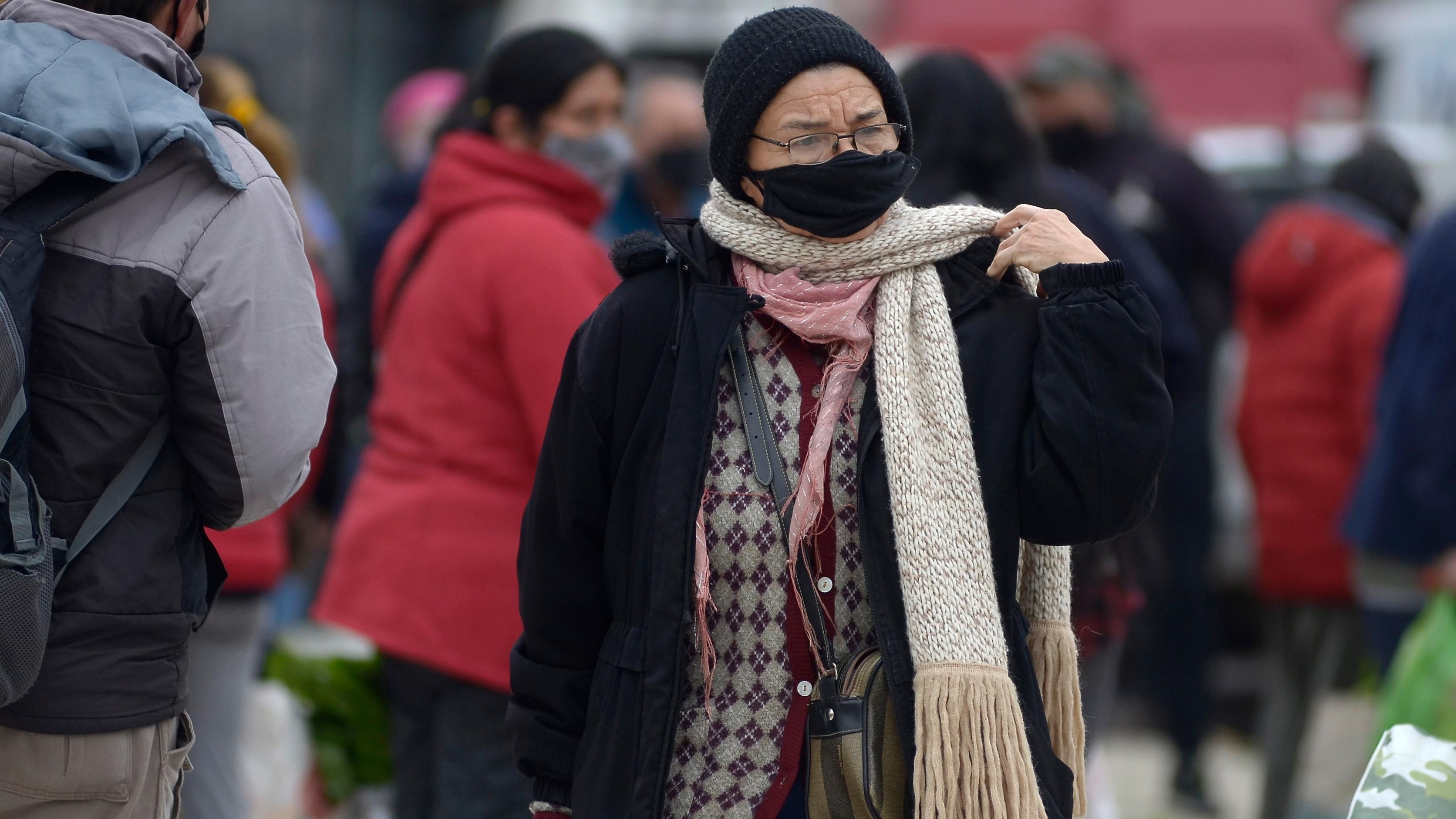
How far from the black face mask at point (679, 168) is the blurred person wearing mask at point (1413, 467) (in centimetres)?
240

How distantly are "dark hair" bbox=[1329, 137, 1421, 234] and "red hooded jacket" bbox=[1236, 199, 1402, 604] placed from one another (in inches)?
3.3

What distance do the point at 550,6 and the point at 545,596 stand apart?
949cm

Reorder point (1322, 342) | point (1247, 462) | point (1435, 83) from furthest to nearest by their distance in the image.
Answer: point (1435, 83)
point (1247, 462)
point (1322, 342)

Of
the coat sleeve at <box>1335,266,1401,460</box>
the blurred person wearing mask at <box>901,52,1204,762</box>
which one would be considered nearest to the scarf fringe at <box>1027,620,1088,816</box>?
the blurred person wearing mask at <box>901,52,1204,762</box>

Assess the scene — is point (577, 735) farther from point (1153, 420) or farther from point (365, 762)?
point (365, 762)

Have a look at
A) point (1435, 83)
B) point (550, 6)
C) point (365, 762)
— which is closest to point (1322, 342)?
point (365, 762)

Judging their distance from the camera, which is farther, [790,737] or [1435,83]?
[1435,83]

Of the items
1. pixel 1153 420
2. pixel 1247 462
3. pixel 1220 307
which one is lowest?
pixel 1247 462

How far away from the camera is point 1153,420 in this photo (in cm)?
220

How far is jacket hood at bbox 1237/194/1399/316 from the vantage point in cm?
540

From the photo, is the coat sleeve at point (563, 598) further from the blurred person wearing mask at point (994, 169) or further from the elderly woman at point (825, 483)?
the blurred person wearing mask at point (994, 169)

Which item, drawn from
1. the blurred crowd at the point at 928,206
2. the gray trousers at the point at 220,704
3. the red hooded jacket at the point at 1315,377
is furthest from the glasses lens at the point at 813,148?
the red hooded jacket at the point at 1315,377

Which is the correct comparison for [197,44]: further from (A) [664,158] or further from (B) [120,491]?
(A) [664,158]

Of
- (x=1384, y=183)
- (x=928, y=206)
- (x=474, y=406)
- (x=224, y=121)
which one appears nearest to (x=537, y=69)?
(x=474, y=406)
